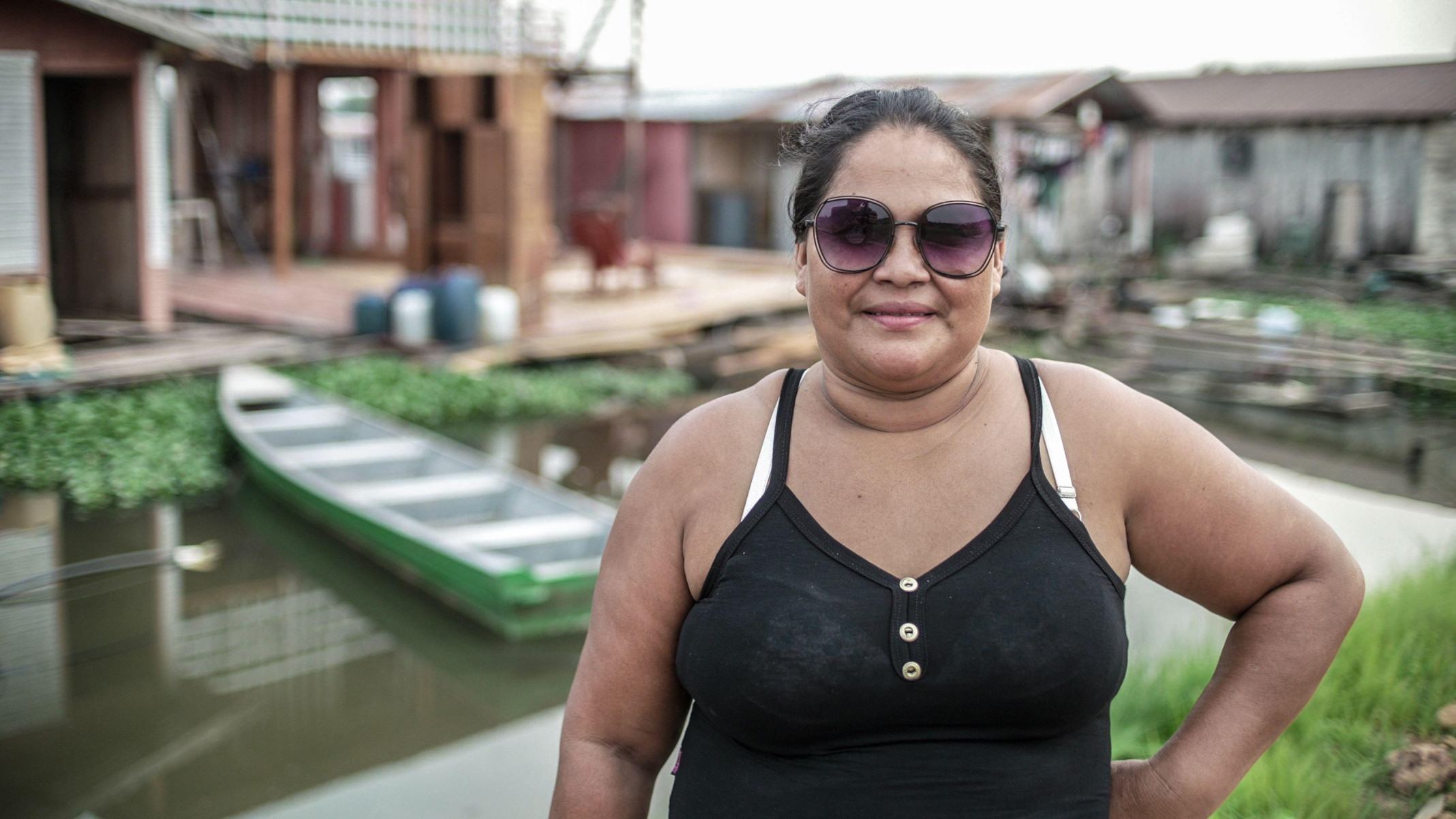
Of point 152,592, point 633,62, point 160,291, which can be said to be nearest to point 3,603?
point 152,592

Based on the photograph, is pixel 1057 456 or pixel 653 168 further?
pixel 653 168

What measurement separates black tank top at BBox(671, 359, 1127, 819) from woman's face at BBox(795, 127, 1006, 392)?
0.65 ft

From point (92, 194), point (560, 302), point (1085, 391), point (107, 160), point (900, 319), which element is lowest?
point (560, 302)

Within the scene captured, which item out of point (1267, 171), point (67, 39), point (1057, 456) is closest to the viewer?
point (1057, 456)

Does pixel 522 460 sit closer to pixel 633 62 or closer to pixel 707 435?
pixel 633 62

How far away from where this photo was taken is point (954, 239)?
5.81 feet

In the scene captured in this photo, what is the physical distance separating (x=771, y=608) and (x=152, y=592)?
6407mm

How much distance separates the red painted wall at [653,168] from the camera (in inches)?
1009

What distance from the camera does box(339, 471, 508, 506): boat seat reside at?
7.76m

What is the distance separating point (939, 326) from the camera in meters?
1.78

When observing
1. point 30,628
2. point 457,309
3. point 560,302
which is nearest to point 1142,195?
point 560,302

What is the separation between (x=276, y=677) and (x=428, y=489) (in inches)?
74.2

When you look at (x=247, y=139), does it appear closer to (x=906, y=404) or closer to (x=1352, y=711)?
(x=1352, y=711)

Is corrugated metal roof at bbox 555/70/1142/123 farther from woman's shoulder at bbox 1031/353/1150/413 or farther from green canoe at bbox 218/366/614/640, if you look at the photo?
woman's shoulder at bbox 1031/353/1150/413
